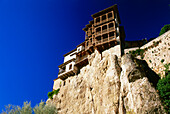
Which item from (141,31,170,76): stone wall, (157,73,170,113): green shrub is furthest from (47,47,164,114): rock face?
(141,31,170,76): stone wall

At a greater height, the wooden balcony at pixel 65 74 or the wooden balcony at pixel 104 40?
the wooden balcony at pixel 104 40

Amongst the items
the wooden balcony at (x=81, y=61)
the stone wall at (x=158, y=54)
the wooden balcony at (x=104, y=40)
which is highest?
the wooden balcony at (x=104, y=40)

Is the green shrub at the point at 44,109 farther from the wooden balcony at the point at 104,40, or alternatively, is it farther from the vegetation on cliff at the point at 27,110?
the wooden balcony at the point at 104,40

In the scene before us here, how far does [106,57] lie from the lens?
28.3 m

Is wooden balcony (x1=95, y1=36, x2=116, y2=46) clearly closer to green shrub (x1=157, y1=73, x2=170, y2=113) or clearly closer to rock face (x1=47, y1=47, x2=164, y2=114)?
rock face (x1=47, y1=47, x2=164, y2=114)

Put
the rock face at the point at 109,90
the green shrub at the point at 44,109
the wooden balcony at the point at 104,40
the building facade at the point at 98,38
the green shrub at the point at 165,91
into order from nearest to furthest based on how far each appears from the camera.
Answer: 1. the green shrub at the point at 165,91
2. the rock face at the point at 109,90
3. the green shrub at the point at 44,109
4. the wooden balcony at the point at 104,40
5. the building facade at the point at 98,38

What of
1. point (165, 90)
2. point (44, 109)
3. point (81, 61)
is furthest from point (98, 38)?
point (44, 109)

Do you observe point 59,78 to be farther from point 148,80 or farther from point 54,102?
point 148,80

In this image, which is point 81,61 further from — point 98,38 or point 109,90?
point 109,90

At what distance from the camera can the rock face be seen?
18406 millimetres

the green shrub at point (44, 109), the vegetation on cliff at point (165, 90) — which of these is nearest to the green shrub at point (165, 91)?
the vegetation on cliff at point (165, 90)

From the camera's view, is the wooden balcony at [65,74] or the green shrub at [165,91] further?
the wooden balcony at [65,74]

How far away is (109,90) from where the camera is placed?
23594 mm

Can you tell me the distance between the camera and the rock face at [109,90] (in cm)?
1841
